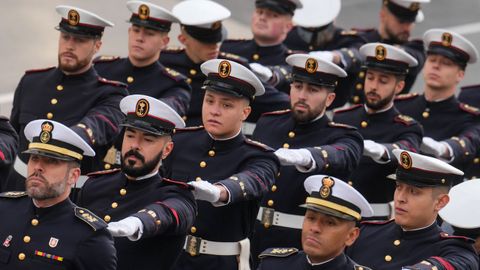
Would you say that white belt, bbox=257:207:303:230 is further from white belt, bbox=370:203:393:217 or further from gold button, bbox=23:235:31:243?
gold button, bbox=23:235:31:243

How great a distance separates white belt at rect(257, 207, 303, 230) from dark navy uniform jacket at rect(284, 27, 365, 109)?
9.17 ft

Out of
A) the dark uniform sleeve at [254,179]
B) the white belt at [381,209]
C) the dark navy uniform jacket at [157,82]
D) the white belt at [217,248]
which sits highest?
the dark uniform sleeve at [254,179]

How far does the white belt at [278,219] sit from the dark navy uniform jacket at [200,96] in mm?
1636

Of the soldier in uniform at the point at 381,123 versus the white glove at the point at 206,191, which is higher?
the white glove at the point at 206,191

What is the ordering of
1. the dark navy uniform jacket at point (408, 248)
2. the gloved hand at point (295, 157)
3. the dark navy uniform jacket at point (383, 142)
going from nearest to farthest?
the dark navy uniform jacket at point (408, 248)
the gloved hand at point (295, 157)
the dark navy uniform jacket at point (383, 142)

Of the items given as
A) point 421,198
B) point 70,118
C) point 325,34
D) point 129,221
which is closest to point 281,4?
point 325,34

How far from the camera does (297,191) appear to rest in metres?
13.5

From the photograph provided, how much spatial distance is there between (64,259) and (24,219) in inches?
18.4

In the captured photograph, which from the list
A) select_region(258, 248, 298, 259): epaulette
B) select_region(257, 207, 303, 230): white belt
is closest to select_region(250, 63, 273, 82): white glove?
select_region(257, 207, 303, 230): white belt

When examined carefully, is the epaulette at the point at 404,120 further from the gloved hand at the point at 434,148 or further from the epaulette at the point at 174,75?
the epaulette at the point at 174,75

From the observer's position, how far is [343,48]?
1672cm

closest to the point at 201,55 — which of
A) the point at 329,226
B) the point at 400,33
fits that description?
the point at 400,33

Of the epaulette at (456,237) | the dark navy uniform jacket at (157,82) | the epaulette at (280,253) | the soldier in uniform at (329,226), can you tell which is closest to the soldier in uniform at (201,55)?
the dark navy uniform jacket at (157,82)

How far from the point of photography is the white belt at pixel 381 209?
14.4 m
